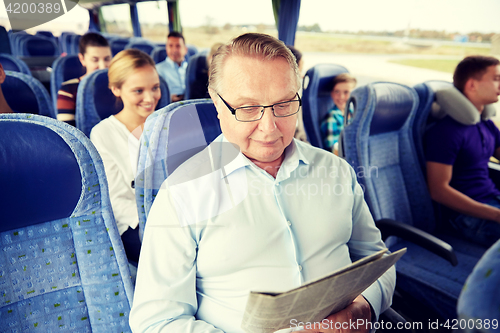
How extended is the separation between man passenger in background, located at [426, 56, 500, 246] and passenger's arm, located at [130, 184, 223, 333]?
4.99ft

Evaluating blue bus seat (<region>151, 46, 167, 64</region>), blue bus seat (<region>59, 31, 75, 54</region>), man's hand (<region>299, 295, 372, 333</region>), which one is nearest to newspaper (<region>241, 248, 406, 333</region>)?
man's hand (<region>299, 295, 372, 333</region>)

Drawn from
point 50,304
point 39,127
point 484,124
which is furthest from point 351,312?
point 484,124

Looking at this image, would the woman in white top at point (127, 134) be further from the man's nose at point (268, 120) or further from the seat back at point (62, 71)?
the seat back at point (62, 71)

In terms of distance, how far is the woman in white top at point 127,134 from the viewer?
157cm

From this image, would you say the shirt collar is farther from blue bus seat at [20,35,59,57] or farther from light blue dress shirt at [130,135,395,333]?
blue bus seat at [20,35,59,57]

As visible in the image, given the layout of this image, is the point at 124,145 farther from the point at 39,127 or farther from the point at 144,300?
the point at 144,300

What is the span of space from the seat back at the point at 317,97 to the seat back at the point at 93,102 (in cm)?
135

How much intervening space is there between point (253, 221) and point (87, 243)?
0.46 meters

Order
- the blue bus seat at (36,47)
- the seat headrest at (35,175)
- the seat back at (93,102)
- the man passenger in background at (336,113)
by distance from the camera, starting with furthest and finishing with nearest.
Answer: the blue bus seat at (36,47), the man passenger in background at (336,113), the seat back at (93,102), the seat headrest at (35,175)

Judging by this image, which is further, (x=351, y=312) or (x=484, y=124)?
(x=484, y=124)

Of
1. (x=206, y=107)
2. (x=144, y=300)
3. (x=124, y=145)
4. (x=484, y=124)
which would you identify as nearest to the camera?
(x=144, y=300)

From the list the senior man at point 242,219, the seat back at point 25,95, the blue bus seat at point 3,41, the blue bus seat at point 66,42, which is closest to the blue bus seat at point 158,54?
the blue bus seat at point 3,41

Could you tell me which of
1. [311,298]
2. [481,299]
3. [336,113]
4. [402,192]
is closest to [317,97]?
[336,113]

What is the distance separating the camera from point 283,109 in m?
0.94
